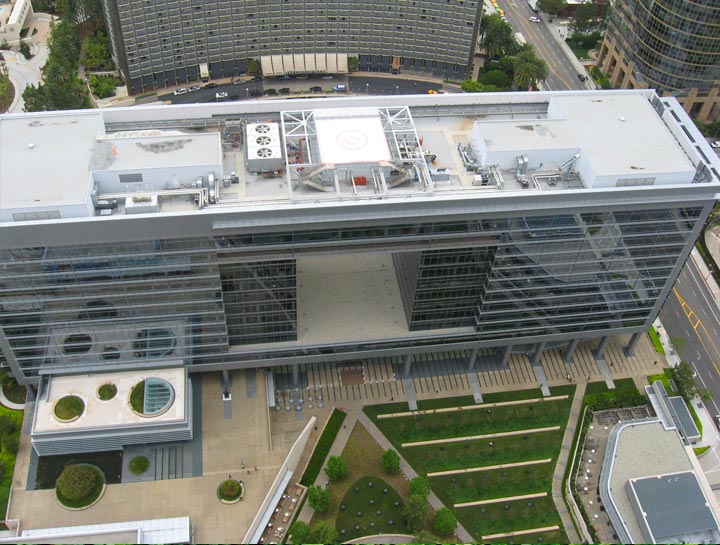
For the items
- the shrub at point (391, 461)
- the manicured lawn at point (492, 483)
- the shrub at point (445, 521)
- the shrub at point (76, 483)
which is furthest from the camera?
the manicured lawn at point (492, 483)

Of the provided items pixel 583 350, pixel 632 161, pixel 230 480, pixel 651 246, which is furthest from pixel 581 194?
pixel 230 480

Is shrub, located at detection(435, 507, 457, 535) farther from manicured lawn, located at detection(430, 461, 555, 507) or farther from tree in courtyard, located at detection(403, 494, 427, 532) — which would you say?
manicured lawn, located at detection(430, 461, 555, 507)

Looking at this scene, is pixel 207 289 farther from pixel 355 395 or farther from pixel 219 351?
pixel 355 395

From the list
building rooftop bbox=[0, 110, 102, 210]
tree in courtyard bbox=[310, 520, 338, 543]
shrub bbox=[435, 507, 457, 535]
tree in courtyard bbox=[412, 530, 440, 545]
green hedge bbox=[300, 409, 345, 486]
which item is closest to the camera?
building rooftop bbox=[0, 110, 102, 210]

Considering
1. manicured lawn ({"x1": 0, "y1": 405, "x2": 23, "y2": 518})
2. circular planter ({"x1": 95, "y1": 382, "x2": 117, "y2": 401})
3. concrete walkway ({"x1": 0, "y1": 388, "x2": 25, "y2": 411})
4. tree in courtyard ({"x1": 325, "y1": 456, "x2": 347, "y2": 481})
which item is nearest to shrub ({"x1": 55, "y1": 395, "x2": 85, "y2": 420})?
circular planter ({"x1": 95, "y1": 382, "x2": 117, "y2": 401})

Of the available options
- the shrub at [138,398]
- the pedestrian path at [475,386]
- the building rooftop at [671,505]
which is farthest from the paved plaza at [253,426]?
the building rooftop at [671,505]

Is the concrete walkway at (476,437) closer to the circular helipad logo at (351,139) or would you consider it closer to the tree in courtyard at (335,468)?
the tree in courtyard at (335,468)

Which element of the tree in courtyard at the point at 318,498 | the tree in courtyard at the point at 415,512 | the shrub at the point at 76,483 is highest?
the shrub at the point at 76,483
